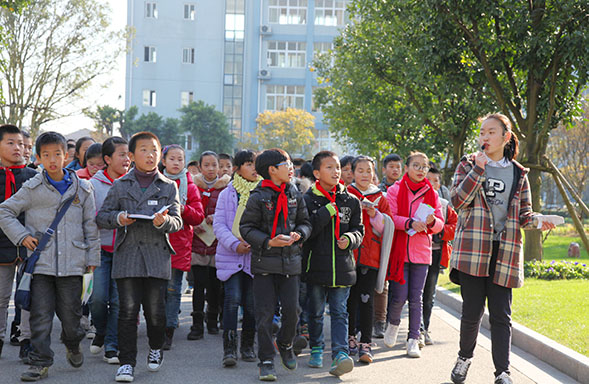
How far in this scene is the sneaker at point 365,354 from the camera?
264 inches

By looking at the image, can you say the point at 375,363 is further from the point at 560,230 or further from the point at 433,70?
the point at 560,230

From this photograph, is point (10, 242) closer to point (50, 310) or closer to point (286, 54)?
point (50, 310)

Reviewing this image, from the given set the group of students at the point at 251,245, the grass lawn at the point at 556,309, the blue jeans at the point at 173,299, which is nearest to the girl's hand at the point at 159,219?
the group of students at the point at 251,245

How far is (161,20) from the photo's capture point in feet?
217

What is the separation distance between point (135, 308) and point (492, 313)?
2.94 m

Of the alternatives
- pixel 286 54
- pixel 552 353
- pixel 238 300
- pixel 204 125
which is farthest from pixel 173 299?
pixel 286 54

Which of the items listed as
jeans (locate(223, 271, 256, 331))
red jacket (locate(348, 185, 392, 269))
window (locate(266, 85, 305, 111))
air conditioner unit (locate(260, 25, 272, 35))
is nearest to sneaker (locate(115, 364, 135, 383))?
jeans (locate(223, 271, 256, 331))

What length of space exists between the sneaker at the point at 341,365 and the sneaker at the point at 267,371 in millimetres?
516

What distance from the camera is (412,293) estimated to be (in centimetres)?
736

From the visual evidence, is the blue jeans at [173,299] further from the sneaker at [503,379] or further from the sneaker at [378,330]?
the sneaker at [503,379]

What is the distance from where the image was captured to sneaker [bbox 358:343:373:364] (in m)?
6.71

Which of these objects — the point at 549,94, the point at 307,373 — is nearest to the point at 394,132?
the point at 549,94

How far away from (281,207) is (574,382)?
3.01m

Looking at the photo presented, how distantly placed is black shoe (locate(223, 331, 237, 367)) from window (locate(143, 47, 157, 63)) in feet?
205
